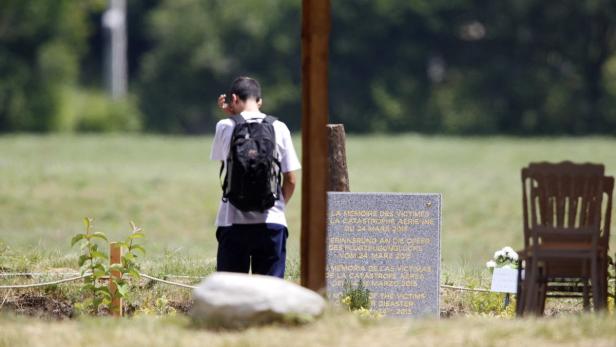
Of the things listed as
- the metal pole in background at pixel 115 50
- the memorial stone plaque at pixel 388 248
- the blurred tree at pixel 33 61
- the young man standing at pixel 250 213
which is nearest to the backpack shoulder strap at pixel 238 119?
the young man standing at pixel 250 213

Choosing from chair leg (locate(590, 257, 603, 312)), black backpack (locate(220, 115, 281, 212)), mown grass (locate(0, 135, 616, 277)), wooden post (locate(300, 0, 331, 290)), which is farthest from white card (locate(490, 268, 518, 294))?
mown grass (locate(0, 135, 616, 277))

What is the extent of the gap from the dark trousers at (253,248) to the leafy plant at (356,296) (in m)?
0.92

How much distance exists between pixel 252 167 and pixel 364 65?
64.0 m

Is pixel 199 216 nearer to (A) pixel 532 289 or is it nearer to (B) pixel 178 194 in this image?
(B) pixel 178 194

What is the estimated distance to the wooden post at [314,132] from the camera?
9266 millimetres

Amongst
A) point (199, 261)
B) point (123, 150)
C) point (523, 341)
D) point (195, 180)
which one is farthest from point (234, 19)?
point (523, 341)

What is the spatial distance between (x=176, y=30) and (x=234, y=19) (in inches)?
133

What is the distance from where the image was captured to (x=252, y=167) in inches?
357

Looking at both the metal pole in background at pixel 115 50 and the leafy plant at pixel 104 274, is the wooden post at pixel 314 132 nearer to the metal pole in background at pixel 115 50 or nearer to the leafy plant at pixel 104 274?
the leafy plant at pixel 104 274

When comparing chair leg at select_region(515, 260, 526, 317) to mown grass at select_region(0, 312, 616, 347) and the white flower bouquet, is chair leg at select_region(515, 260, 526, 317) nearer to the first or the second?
mown grass at select_region(0, 312, 616, 347)

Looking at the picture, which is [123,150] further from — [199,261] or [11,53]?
[199,261]

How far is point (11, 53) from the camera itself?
67688 millimetres

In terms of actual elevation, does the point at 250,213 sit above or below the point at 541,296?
above

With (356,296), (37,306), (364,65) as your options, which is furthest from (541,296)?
(364,65)
